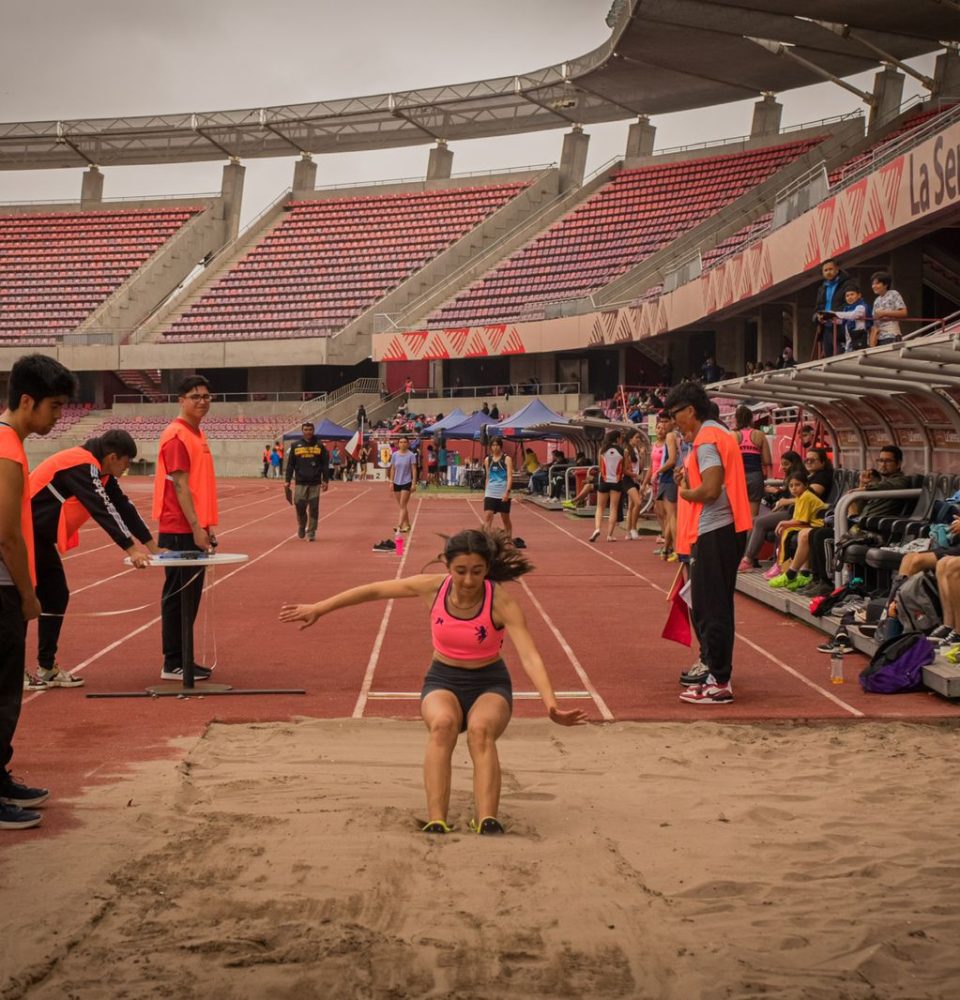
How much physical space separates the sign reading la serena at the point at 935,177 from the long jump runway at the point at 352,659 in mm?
6809

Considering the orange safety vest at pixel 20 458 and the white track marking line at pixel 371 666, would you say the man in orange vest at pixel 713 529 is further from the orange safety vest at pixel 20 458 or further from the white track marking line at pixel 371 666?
the orange safety vest at pixel 20 458

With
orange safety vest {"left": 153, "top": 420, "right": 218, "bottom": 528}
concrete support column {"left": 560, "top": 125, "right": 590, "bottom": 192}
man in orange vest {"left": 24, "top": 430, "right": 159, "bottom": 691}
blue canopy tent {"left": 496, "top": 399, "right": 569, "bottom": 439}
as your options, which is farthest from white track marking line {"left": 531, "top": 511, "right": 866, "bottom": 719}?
concrete support column {"left": 560, "top": 125, "right": 590, "bottom": 192}

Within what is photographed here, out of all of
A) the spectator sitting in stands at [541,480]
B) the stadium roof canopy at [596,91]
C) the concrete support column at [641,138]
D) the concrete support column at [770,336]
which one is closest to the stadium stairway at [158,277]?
the stadium roof canopy at [596,91]

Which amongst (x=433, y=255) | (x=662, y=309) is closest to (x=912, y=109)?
(x=662, y=309)

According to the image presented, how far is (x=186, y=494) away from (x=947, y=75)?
33.1m

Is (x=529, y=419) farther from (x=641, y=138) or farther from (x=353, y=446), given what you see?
(x=641, y=138)

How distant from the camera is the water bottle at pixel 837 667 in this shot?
9.11 m

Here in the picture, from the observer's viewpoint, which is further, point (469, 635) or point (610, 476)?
point (610, 476)

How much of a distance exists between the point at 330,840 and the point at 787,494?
1155 cm

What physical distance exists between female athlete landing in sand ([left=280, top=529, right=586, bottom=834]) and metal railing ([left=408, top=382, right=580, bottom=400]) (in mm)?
42240

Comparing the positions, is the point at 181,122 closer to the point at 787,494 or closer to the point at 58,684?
the point at 787,494

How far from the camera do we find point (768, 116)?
4884cm

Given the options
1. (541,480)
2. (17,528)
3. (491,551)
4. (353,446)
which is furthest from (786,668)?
(353,446)

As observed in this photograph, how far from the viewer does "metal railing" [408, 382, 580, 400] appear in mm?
48625
